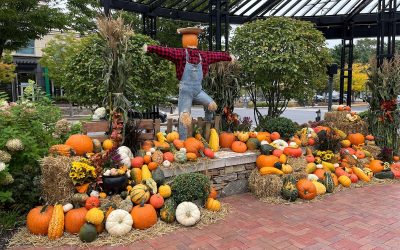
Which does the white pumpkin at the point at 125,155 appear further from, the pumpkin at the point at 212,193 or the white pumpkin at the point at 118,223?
the pumpkin at the point at 212,193

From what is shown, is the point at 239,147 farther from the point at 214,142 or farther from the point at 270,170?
the point at 270,170

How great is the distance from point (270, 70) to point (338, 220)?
11.9 feet

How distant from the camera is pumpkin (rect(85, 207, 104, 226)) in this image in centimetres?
363

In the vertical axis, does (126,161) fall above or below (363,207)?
above

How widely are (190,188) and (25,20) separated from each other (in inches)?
363

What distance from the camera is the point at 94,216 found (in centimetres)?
364

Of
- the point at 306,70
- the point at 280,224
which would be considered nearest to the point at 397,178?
the point at 306,70

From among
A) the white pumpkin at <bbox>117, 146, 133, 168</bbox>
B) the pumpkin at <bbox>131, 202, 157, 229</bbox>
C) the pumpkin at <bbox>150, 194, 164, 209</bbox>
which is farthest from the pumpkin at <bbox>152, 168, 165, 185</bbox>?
the pumpkin at <bbox>131, 202, 157, 229</bbox>

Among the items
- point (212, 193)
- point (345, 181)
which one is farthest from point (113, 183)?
point (345, 181)

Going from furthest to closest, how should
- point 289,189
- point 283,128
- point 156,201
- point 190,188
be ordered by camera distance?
point 283,128 → point 289,189 → point 190,188 → point 156,201

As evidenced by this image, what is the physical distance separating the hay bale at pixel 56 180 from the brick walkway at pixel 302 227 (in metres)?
1.11

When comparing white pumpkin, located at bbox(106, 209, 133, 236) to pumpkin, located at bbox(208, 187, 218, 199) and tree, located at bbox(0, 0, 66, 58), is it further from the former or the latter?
tree, located at bbox(0, 0, 66, 58)

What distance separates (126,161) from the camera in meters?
4.51

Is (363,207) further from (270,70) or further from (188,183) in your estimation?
(270,70)
